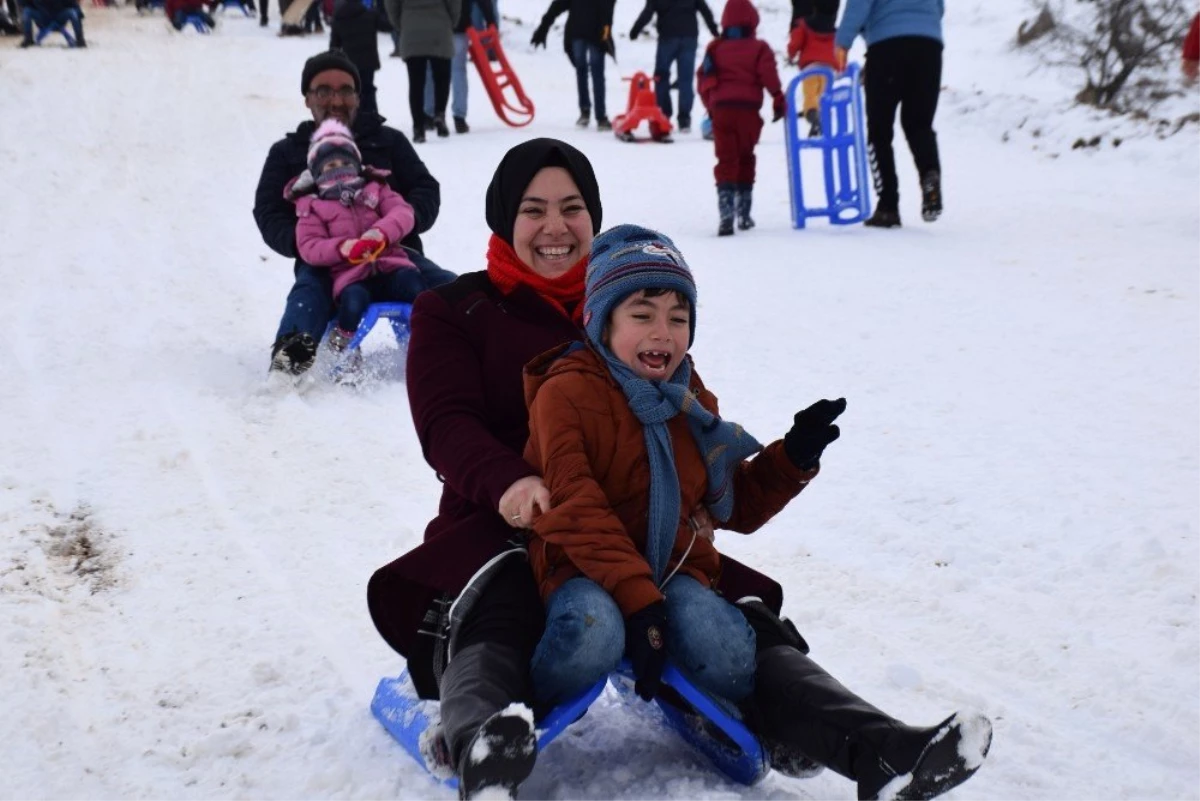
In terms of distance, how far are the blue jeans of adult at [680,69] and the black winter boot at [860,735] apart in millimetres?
9942

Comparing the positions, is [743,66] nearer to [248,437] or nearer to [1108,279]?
[1108,279]

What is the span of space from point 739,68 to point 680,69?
4.35 metres


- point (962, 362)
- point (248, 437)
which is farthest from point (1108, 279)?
point (248, 437)

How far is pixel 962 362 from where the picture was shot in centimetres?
436

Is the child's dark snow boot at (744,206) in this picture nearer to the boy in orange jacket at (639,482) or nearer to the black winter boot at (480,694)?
the boy in orange jacket at (639,482)

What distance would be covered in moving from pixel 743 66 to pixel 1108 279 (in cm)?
296

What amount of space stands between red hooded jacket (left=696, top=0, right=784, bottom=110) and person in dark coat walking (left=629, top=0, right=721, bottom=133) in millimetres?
3307

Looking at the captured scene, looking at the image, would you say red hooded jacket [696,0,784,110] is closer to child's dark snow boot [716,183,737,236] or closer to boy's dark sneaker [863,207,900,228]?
child's dark snow boot [716,183,737,236]

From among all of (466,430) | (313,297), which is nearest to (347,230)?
(313,297)

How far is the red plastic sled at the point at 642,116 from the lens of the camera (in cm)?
1084

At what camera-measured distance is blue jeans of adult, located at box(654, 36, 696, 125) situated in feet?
37.5

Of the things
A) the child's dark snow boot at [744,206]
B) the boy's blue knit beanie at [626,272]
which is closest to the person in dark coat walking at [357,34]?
the child's dark snow boot at [744,206]

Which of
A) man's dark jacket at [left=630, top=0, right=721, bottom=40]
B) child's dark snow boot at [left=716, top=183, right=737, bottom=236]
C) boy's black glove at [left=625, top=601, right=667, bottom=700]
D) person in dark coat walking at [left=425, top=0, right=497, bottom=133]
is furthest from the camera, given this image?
man's dark jacket at [left=630, top=0, right=721, bottom=40]

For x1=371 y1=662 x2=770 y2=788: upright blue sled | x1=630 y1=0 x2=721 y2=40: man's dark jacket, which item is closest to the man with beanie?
x1=371 y1=662 x2=770 y2=788: upright blue sled
